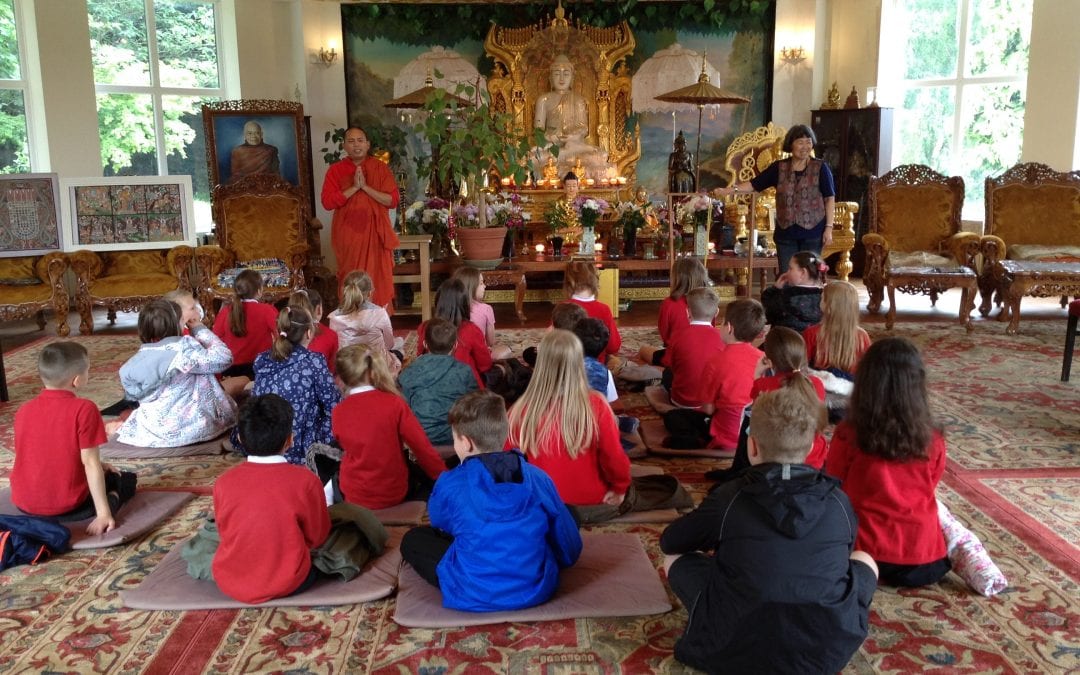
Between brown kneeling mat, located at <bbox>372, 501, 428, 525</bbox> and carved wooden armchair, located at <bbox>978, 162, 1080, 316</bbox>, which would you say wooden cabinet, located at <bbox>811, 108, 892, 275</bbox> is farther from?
brown kneeling mat, located at <bbox>372, 501, 428, 525</bbox>

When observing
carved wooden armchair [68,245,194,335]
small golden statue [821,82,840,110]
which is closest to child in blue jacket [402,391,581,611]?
carved wooden armchair [68,245,194,335]

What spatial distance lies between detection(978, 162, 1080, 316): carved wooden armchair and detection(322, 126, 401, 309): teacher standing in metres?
5.53

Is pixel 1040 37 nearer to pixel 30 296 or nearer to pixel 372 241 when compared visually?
pixel 372 241

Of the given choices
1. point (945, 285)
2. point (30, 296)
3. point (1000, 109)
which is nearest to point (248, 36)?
point (30, 296)

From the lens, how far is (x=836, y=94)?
11625 mm

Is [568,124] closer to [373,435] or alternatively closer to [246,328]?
[246,328]

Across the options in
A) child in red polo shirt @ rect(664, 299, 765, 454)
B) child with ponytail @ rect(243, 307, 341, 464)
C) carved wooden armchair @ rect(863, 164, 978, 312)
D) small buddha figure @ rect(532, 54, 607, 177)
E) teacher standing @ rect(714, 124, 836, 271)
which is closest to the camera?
child with ponytail @ rect(243, 307, 341, 464)

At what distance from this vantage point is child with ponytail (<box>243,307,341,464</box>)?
426 centimetres

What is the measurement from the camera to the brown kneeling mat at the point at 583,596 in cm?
305

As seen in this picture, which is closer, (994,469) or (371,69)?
(994,469)

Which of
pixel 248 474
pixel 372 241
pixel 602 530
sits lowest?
pixel 602 530

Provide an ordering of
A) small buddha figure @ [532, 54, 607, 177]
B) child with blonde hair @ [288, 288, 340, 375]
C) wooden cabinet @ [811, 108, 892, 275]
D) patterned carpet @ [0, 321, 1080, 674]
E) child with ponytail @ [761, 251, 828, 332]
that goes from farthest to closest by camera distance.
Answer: small buddha figure @ [532, 54, 607, 177] < wooden cabinet @ [811, 108, 892, 275] < child with ponytail @ [761, 251, 828, 332] < child with blonde hair @ [288, 288, 340, 375] < patterned carpet @ [0, 321, 1080, 674]

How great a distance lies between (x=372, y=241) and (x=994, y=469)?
205 inches

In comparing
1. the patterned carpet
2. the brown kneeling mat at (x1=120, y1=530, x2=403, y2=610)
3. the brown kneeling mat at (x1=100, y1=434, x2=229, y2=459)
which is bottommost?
the patterned carpet
